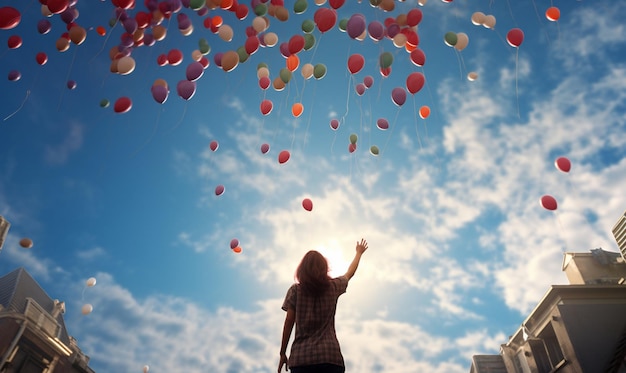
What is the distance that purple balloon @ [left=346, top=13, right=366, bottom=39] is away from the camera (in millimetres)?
4660

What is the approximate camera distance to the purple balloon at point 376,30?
4.91 metres

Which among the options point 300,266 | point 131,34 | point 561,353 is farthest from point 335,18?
point 561,353

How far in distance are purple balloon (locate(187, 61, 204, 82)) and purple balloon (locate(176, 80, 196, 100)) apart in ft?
0.34

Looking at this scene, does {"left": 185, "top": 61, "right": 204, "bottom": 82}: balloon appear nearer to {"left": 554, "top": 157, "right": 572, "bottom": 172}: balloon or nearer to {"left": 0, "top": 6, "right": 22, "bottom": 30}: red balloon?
{"left": 0, "top": 6, "right": 22, "bottom": 30}: red balloon

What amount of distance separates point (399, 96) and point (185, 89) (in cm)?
284

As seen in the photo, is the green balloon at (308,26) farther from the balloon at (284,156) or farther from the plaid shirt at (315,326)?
the plaid shirt at (315,326)

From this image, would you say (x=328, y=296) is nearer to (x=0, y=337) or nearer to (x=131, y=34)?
(x=131, y=34)

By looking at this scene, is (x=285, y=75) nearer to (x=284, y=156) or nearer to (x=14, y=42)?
(x=284, y=156)

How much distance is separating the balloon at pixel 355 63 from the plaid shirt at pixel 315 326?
3.04 metres

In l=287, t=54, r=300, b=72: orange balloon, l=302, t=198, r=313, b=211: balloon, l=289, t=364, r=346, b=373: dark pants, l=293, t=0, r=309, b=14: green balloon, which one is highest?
l=293, t=0, r=309, b=14: green balloon

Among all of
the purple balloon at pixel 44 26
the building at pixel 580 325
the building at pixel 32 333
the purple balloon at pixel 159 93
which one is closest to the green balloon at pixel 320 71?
the purple balloon at pixel 159 93

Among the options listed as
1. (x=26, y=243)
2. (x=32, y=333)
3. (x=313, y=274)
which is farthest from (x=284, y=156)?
(x=32, y=333)

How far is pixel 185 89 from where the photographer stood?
499 centimetres

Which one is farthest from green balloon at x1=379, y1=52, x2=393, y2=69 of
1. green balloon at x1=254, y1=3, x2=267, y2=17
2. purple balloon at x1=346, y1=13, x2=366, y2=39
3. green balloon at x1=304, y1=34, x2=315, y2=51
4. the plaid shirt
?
the plaid shirt
